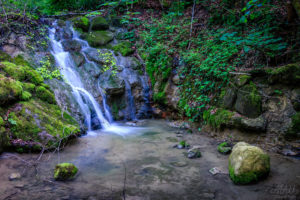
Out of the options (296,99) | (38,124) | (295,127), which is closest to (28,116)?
(38,124)

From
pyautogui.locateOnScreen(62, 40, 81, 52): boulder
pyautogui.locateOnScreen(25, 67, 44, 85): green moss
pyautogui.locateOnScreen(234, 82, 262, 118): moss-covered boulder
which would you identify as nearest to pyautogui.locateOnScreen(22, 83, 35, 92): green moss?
pyautogui.locateOnScreen(25, 67, 44, 85): green moss

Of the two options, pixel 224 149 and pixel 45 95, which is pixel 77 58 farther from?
pixel 224 149

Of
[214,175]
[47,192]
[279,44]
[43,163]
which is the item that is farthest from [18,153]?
[279,44]

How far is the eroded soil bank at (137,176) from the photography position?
8.64 feet

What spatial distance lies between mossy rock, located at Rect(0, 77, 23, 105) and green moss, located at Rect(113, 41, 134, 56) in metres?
5.75

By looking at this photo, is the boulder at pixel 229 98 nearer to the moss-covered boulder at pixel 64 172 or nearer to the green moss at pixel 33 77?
the moss-covered boulder at pixel 64 172

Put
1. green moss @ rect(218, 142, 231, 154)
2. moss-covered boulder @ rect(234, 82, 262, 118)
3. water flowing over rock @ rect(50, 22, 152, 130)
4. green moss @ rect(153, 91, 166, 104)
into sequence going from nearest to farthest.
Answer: green moss @ rect(218, 142, 231, 154) → moss-covered boulder @ rect(234, 82, 262, 118) → water flowing over rock @ rect(50, 22, 152, 130) → green moss @ rect(153, 91, 166, 104)

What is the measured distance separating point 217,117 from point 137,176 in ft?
10.6

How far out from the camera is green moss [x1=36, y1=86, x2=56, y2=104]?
17.0 ft

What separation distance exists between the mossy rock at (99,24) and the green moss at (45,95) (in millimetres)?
6630

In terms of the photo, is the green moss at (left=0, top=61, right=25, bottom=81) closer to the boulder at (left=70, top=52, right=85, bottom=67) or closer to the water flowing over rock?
the water flowing over rock

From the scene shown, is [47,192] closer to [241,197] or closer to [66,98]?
[241,197]

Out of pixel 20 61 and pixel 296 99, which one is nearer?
pixel 296 99

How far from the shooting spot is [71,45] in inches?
335
